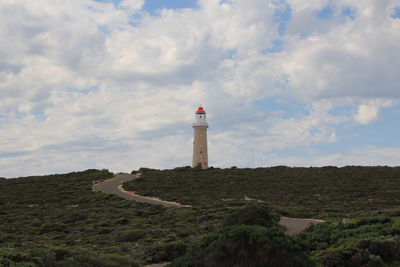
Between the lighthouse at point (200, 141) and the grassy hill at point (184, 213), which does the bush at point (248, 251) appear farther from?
the lighthouse at point (200, 141)

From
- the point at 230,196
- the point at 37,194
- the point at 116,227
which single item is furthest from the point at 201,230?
the point at 37,194

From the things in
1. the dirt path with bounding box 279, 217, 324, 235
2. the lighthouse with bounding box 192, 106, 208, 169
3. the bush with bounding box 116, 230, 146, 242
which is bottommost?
the bush with bounding box 116, 230, 146, 242

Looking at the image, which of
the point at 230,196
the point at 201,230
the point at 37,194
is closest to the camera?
the point at 201,230

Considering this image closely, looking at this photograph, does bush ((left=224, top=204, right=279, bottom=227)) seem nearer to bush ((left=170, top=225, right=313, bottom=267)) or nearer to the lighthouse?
bush ((left=170, top=225, right=313, bottom=267))

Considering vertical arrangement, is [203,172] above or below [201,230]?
above

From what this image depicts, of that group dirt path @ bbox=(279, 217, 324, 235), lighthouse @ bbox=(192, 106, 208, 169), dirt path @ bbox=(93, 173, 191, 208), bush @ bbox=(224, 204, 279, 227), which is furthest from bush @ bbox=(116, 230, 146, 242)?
lighthouse @ bbox=(192, 106, 208, 169)

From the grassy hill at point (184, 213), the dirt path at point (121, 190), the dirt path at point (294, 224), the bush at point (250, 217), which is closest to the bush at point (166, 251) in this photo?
the grassy hill at point (184, 213)

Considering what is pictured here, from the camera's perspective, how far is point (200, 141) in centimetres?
6419

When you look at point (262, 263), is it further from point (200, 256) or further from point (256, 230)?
point (200, 256)

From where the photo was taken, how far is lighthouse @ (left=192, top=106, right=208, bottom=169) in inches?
2532

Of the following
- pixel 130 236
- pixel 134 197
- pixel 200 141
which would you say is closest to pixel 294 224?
pixel 130 236

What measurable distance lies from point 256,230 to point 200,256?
155 cm

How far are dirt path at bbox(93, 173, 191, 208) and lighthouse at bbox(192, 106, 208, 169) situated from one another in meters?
11.0

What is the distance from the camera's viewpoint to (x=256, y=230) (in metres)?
9.98
